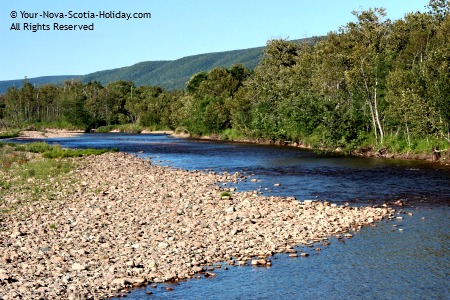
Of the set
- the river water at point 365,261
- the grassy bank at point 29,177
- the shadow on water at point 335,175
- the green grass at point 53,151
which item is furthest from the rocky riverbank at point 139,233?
the green grass at point 53,151

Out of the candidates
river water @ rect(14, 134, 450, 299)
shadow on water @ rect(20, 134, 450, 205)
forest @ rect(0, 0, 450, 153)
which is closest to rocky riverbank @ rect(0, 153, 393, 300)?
river water @ rect(14, 134, 450, 299)

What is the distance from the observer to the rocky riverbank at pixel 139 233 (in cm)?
1675

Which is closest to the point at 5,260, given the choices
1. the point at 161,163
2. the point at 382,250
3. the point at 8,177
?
the point at 382,250

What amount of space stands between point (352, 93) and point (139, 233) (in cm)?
4523

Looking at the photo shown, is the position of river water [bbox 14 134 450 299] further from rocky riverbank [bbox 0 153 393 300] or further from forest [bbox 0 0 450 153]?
forest [bbox 0 0 450 153]

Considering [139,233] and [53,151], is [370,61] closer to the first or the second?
[53,151]

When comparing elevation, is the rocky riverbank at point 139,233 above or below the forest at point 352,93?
below

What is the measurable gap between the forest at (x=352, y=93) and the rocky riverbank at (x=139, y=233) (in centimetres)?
2519

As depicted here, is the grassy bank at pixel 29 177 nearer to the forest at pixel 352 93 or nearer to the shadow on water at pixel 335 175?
the shadow on water at pixel 335 175

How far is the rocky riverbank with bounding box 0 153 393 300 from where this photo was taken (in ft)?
55.0

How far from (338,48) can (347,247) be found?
160ft

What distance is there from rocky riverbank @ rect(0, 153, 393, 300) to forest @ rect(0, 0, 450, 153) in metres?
25.2

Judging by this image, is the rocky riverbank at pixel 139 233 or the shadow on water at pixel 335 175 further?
the shadow on water at pixel 335 175

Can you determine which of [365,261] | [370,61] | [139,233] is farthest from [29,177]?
[370,61]
